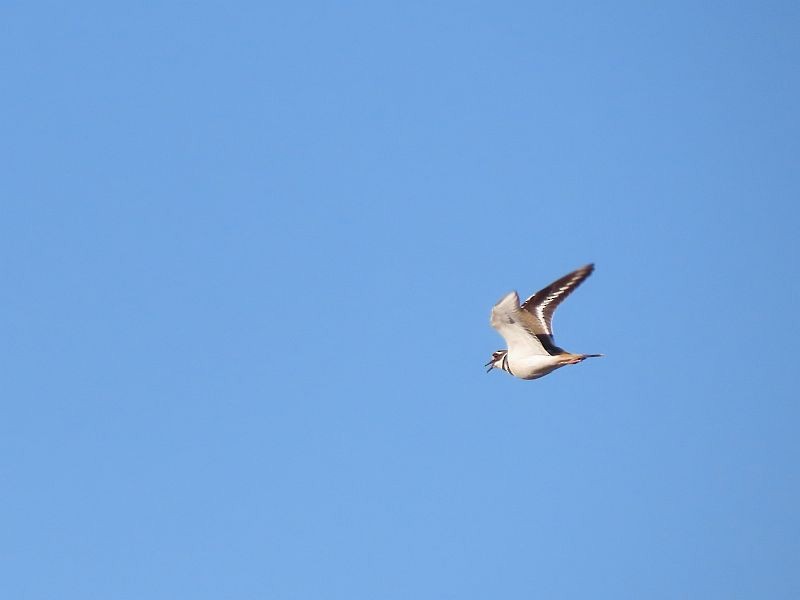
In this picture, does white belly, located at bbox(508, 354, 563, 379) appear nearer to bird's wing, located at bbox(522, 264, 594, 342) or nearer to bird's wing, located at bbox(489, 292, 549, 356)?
bird's wing, located at bbox(489, 292, 549, 356)

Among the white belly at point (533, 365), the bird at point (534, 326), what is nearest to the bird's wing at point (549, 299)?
the bird at point (534, 326)

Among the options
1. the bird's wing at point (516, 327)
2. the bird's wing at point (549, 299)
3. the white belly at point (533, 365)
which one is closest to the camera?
the bird's wing at point (549, 299)

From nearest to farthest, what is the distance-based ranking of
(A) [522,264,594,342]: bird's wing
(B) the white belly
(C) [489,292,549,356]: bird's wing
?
(A) [522,264,594,342]: bird's wing, (C) [489,292,549,356]: bird's wing, (B) the white belly

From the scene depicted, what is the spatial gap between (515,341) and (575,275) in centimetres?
346

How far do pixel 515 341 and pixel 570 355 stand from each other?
9.51 ft

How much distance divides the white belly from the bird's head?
2.22 m

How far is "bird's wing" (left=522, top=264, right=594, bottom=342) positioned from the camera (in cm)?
4131

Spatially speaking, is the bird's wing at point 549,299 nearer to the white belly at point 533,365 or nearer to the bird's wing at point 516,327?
the bird's wing at point 516,327

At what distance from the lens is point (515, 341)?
143ft

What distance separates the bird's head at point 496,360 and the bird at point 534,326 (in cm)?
259

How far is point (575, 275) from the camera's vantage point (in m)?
41.4

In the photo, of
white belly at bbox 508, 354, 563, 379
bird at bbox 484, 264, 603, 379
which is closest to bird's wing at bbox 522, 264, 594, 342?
bird at bbox 484, 264, 603, 379

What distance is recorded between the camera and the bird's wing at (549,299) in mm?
41312

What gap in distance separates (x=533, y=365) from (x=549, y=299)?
2.25 meters
